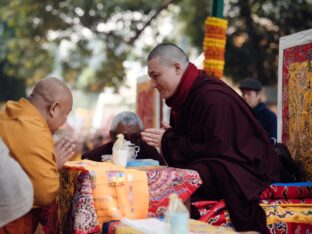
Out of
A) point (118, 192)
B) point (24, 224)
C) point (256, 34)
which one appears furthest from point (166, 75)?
point (256, 34)

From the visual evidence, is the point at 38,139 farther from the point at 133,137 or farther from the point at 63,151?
the point at 133,137

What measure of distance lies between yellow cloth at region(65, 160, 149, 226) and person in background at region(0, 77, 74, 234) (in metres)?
0.24

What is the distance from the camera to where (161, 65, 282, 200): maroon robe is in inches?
147

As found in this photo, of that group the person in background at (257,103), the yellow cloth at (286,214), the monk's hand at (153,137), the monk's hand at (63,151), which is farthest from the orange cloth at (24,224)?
the person in background at (257,103)

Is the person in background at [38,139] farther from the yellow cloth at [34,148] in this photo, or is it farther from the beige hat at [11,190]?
the beige hat at [11,190]

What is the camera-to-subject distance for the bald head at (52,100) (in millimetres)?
3428

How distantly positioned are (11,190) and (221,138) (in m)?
1.82

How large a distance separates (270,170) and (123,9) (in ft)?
35.8

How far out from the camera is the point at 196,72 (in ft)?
13.6

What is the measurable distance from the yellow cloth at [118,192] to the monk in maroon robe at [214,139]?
0.46 m

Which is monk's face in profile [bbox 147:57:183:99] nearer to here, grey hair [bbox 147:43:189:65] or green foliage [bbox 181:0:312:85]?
grey hair [bbox 147:43:189:65]

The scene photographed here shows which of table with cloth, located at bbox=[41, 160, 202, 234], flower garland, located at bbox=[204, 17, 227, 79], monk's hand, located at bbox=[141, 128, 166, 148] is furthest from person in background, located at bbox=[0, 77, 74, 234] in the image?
flower garland, located at bbox=[204, 17, 227, 79]

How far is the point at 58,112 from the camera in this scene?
3.45 metres

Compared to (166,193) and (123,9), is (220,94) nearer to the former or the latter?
(166,193)
